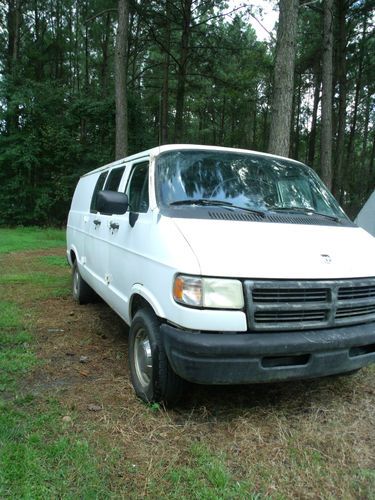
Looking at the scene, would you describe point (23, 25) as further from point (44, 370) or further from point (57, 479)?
point (57, 479)

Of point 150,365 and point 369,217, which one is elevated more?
point 369,217

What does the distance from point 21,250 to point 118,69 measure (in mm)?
6512

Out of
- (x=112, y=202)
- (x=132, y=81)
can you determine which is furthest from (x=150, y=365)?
(x=132, y=81)

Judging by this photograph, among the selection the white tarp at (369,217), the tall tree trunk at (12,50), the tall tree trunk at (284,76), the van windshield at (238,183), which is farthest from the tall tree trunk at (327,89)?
the tall tree trunk at (12,50)

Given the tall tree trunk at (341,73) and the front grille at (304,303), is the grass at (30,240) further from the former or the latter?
the tall tree trunk at (341,73)

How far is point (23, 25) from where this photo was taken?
1021 inches

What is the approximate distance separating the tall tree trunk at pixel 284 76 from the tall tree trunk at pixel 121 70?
689 cm

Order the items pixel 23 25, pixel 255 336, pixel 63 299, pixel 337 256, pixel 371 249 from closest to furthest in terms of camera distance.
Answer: pixel 255 336
pixel 337 256
pixel 371 249
pixel 63 299
pixel 23 25

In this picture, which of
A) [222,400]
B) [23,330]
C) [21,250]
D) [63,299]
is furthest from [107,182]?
[21,250]

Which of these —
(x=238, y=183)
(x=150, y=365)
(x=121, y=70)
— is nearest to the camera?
(x=150, y=365)

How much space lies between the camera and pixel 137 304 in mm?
3875

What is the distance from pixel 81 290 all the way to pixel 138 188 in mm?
2980

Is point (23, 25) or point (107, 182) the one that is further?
point (23, 25)

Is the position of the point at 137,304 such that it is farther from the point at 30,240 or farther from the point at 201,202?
the point at 30,240
